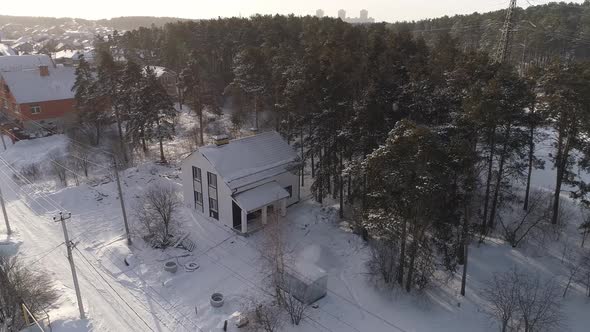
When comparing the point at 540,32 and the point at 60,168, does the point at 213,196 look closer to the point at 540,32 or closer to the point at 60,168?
the point at 60,168

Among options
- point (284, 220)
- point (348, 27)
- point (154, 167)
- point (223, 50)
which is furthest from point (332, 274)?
point (223, 50)

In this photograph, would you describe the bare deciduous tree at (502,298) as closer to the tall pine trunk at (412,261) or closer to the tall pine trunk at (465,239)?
the tall pine trunk at (465,239)

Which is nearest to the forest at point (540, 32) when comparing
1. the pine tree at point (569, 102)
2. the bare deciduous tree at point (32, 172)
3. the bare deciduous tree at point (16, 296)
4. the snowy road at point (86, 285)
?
the pine tree at point (569, 102)

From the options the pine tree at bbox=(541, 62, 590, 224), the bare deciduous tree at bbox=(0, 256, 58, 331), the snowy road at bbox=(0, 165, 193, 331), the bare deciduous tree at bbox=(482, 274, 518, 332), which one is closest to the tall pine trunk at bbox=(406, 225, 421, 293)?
the bare deciduous tree at bbox=(482, 274, 518, 332)

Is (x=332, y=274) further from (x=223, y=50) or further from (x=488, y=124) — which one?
(x=223, y=50)

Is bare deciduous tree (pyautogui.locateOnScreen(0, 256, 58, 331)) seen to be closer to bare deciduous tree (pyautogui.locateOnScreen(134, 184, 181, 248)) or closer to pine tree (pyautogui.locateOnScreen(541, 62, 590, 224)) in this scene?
bare deciduous tree (pyautogui.locateOnScreen(134, 184, 181, 248))

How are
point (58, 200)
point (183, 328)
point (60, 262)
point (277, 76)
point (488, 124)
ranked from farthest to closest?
point (277, 76) < point (58, 200) < point (60, 262) < point (488, 124) < point (183, 328)

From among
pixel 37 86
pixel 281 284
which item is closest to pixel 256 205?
pixel 281 284
